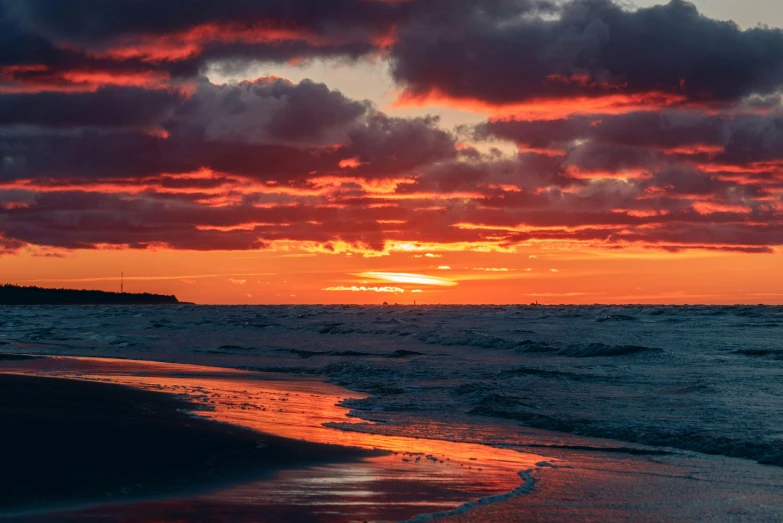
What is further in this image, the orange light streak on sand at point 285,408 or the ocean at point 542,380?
the ocean at point 542,380

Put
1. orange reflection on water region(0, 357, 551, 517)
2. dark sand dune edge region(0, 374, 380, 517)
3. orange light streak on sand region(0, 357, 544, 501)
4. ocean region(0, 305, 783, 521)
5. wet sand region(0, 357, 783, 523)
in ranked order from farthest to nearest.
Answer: ocean region(0, 305, 783, 521), orange light streak on sand region(0, 357, 544, 501), orange reflection on water region(0, 357, 551, 517), dark sand dune edge region(0, 374, 380, 517), wet sand region(0, 357, 783, 523)

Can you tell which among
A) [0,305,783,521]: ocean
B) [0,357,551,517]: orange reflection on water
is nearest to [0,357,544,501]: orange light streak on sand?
[0,357,551,517]: orange reflection on water

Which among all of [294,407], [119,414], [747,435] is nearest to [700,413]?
[747,435]

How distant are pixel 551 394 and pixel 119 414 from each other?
38.8 feet

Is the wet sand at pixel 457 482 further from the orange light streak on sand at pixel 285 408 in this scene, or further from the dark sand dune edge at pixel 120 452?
the dark sand dune edge at pixel 120 452

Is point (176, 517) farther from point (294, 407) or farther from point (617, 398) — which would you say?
point (617, 398)

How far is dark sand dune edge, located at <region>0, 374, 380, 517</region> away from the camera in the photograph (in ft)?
33.1

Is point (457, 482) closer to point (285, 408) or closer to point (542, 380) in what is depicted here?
point (285, 408)

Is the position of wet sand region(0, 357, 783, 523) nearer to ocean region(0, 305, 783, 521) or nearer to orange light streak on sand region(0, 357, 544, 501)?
orange light streak on sand region(0, 357, 544, 501)

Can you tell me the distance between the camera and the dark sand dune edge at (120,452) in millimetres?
10094

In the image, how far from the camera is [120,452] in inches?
493

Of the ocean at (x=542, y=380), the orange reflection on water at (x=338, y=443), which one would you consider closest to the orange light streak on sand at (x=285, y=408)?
the orange reflection on water at (x=338, y=443)

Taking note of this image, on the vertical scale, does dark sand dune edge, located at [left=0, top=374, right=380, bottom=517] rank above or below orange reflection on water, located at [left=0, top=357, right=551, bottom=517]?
above

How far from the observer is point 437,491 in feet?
35.2
